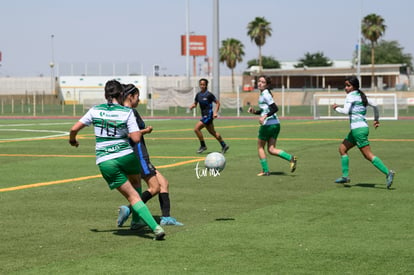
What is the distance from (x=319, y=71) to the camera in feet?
386

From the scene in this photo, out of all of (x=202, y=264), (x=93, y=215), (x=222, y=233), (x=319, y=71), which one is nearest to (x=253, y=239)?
(x=222, y=233)

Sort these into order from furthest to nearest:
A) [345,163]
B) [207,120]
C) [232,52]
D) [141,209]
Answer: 1. [232,52]
2. [207,120]
3. [345,163]
4. [141,209]

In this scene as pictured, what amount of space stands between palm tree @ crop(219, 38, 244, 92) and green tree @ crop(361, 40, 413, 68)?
27364 mm

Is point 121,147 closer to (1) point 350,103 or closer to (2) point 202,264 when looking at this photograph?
(2) point 202,264

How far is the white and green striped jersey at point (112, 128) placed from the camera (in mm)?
9500

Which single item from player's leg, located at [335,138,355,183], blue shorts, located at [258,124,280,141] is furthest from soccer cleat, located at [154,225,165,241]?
blue shorts, located at [258,124,280,141]

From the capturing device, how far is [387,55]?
149 m

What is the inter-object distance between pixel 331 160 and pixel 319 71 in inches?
3889

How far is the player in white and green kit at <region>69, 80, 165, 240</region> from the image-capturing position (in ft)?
31.1

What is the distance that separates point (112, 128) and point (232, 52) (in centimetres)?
12252

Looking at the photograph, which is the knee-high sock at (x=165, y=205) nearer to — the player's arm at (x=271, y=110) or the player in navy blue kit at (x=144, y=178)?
the player in navy blue kit at (x=144, y=178)

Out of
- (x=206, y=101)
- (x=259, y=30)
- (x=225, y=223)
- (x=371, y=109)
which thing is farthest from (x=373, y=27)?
(x=225, y=223)

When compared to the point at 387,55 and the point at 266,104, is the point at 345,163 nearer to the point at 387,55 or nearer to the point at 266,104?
the point at 266,104

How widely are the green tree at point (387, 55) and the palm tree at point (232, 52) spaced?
27364 millimetres
